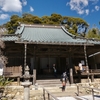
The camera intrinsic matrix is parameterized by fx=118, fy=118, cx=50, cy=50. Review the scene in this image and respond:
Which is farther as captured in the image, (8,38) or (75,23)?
(75,23)

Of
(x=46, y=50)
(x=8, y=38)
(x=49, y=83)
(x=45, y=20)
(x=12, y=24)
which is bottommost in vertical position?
(x=49, y=83)

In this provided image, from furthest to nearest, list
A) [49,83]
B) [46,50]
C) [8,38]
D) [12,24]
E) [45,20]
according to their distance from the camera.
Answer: [45,20] < [12,24] < [46,50] < [8,38] < [49,83]

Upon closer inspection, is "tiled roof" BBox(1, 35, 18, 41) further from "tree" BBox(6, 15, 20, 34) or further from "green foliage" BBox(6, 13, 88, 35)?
"tree" BBox(6, 15, 20, 34)

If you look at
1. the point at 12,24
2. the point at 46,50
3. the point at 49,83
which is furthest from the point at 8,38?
the point at 12,24

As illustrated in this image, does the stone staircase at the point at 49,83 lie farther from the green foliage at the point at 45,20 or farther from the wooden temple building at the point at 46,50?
the green foliage at the point at 45,20

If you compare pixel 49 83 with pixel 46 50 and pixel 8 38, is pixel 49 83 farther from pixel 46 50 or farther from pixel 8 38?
pixel 8 38

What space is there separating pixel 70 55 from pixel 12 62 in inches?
198

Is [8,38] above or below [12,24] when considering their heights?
below

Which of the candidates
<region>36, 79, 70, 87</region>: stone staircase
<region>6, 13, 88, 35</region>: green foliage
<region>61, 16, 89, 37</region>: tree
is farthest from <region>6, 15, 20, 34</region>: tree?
<region>36, 79, 70, 87</region>: stone staircase

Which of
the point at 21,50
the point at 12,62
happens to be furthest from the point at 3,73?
the point at 21,50

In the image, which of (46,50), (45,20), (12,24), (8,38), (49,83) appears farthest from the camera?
(45,20)

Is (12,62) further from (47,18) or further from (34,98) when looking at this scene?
(47,18)

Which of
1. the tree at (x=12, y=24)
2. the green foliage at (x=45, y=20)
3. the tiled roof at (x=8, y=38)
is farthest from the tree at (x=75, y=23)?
the tiled roof at (x=8, y=38)

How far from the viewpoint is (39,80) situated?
9742mm
